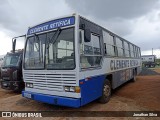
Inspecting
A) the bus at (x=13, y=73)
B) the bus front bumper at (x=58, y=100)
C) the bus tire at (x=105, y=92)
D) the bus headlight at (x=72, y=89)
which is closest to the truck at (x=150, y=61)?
the bus at (x=13, y=73)

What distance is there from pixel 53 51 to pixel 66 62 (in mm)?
648

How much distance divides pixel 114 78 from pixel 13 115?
4537mm

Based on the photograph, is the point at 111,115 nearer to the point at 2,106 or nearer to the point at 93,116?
the point at 93,116

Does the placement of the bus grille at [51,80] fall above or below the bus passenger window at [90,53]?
below

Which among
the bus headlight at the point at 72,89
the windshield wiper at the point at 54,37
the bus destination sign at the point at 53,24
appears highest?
the bus destination sign at the point at 53,24

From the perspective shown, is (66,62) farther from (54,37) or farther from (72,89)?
(54,37)

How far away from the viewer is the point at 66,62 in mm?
5836

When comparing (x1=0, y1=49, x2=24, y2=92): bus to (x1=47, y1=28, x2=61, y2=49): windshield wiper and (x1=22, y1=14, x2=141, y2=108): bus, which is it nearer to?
(x1=22, y1=14, x2=141, y2=108): bus

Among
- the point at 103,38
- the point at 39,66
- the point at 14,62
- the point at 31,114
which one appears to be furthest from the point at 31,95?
the point at 14,62

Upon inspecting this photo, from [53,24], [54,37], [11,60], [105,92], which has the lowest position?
[105,92]

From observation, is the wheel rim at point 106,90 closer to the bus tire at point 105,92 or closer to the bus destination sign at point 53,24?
the bus tire at point 105,92

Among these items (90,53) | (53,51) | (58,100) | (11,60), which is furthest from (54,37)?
(11,60)

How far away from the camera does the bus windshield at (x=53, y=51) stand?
5839 mm

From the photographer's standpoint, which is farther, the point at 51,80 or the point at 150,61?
the point at 150,61
